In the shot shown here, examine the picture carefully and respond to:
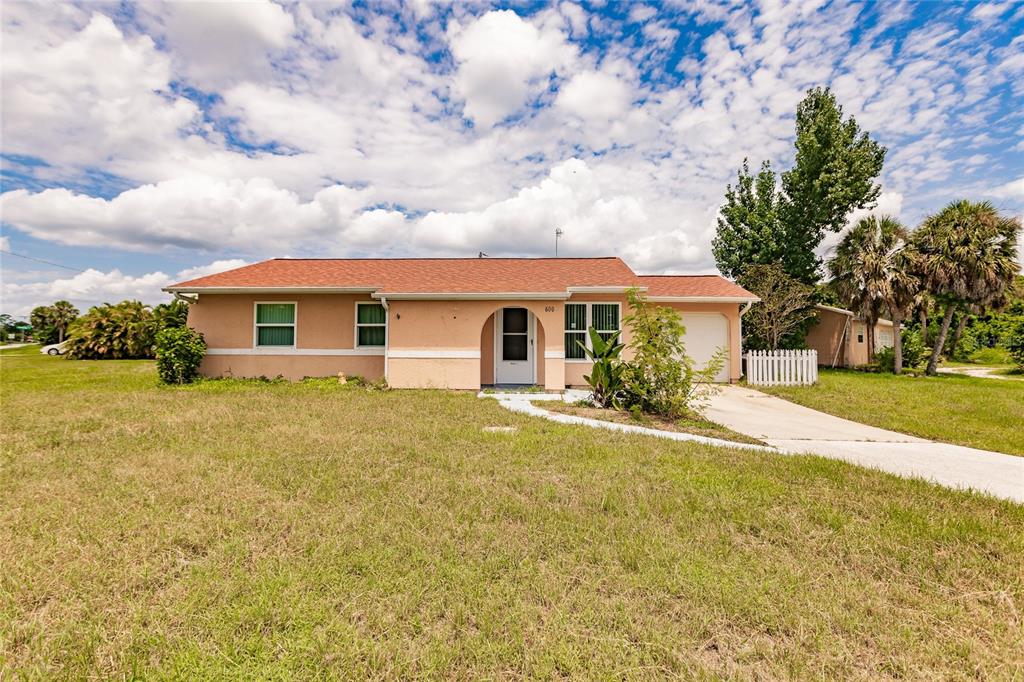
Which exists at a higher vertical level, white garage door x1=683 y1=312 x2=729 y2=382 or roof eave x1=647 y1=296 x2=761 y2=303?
roof eave x1=647 y1=296 x2=761 y2=303

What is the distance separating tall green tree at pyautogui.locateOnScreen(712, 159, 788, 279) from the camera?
2248cm

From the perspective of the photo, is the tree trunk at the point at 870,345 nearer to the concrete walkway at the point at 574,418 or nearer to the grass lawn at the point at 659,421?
the concrete walkway at the point at 574,418

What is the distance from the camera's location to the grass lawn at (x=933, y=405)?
8062mm

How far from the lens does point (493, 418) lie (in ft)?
27.5

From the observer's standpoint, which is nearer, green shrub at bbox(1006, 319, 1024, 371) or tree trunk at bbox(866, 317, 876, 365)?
green shrub at bbox(1006, 319, 1024, 371)

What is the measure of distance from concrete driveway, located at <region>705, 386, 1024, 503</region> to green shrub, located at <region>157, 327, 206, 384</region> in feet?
48.7

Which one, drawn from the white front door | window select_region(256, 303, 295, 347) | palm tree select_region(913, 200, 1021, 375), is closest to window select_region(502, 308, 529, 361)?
the white front door

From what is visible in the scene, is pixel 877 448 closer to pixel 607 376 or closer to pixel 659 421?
pixel 659 421

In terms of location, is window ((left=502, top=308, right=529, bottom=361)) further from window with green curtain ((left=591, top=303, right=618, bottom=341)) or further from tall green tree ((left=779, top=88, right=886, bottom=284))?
tall green tree ((left=779, top=88, right=886, bottom=284))

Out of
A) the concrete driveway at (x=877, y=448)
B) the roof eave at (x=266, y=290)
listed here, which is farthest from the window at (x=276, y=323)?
the concrete driveway at (x=877, y=448)

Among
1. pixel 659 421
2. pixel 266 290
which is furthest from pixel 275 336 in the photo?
pixel 659 421

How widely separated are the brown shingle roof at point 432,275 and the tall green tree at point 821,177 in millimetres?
12951

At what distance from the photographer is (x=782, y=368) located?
1460 centimetres

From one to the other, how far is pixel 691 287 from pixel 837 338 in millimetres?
10214
